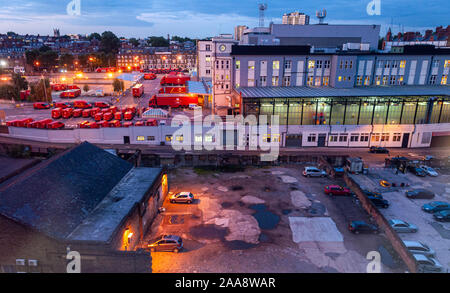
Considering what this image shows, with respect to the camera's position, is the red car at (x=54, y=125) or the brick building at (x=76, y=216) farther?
the red car at (x=54, y=125)

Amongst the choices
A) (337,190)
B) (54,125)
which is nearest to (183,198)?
(337,190)

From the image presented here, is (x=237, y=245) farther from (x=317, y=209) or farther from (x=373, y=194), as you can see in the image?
(x=373, y=194)

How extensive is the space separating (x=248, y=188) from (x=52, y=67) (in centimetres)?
→ 15785

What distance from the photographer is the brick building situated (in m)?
18.1

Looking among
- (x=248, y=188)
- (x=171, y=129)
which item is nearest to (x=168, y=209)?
(x=248, y=188)

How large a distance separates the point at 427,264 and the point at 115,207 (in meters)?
23.4

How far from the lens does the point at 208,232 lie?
25.0 metres

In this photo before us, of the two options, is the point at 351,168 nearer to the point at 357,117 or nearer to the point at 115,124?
the point at 357,117

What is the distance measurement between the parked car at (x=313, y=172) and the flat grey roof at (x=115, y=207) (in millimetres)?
17948

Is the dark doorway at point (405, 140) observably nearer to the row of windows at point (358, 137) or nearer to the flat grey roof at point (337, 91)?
the row of windows at point (358, 137)

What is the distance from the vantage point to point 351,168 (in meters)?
37.8

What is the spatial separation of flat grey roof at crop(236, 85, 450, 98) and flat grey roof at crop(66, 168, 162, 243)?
72.8 ft

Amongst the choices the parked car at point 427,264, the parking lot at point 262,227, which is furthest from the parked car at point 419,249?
the parking lot at point 262,227

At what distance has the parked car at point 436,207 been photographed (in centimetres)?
2834
